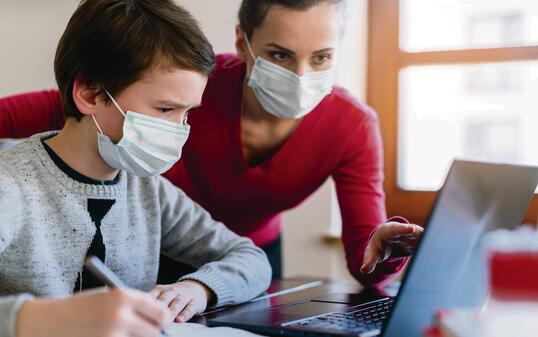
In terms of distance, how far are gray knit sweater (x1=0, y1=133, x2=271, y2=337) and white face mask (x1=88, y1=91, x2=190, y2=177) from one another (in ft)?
0.18

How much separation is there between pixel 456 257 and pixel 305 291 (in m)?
0.48

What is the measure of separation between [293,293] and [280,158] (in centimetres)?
36

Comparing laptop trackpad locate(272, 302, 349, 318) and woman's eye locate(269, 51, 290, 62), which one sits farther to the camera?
woman's eye locate(269, 51, 290, 62)

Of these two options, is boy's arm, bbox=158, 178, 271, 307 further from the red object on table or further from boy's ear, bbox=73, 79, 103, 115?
the red object on table

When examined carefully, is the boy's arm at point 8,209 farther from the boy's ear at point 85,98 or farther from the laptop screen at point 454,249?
the laptop screen at point 454,249

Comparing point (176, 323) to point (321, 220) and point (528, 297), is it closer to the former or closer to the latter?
point (528, 297)

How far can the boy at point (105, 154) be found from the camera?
0.96 metres

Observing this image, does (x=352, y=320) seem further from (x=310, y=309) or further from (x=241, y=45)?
(x=241, y=45)

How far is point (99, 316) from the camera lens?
605mm

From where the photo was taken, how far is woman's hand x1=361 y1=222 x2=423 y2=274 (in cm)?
106

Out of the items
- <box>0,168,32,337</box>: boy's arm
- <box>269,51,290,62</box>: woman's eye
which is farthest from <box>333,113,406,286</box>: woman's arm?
<box>0,168,32,337</box>: boy's arm

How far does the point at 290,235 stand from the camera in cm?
233

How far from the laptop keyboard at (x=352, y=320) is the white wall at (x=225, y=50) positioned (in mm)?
1001

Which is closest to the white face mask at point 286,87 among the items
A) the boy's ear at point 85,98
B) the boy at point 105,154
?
the boy at point 105,154
